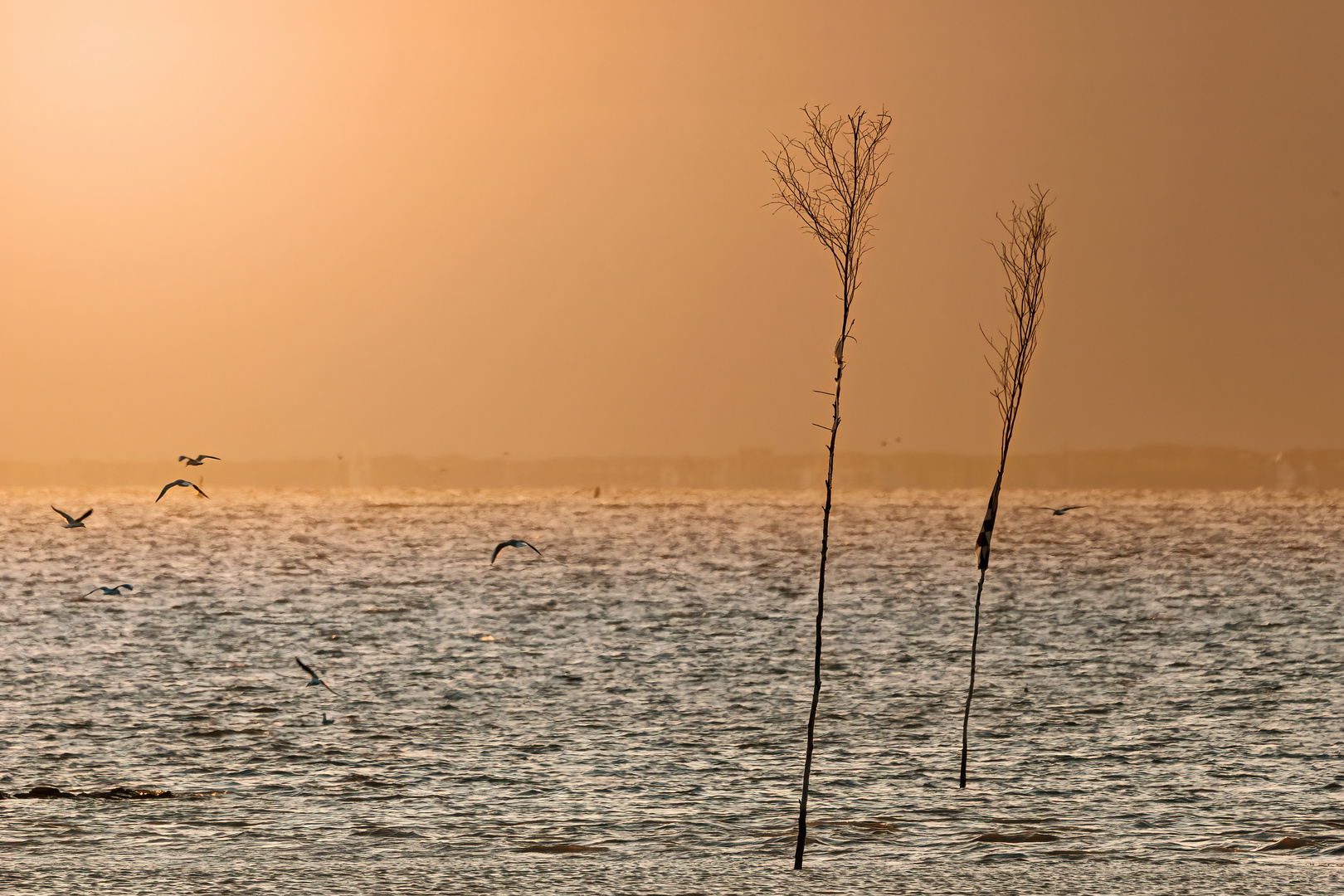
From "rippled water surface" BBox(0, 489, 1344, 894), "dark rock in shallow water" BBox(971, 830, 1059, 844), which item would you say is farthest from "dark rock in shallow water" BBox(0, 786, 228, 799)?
"dark rock in shallow water" BBox(971, 830, 1059, 844)

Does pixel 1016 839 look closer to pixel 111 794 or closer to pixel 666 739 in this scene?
pixel 666 739

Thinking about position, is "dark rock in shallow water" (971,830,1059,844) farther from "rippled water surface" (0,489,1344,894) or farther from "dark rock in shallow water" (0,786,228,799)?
"dark rock in shallow water" (0,786,228,799)

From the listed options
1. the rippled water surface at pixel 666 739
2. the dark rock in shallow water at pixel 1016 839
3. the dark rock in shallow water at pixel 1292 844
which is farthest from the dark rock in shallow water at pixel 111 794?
the dark rock in shallow water at pixel 1292 844

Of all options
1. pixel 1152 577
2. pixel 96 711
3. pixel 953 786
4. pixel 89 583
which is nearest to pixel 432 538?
pixel 89 583

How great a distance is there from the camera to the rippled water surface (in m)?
11.2

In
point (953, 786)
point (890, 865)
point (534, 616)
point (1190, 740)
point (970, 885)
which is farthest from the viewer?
point (534, 616)

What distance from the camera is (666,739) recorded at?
17.7m

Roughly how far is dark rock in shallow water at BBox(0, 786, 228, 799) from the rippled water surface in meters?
0.33

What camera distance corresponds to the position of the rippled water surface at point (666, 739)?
440 inches

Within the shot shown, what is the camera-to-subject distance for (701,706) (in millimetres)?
20578

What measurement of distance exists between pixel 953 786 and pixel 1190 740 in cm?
437

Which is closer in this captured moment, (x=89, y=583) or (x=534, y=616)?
(x=534, y=616)

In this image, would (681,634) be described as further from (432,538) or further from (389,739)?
(432,538)

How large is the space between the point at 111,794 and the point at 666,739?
21.4 feet
